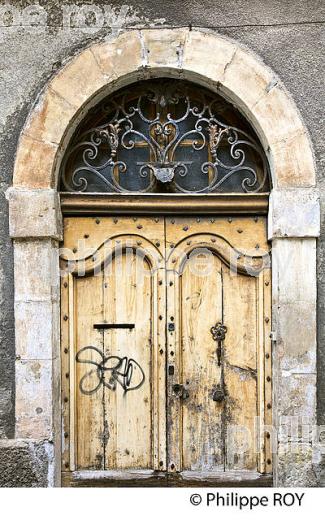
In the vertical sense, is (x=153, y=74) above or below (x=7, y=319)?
above

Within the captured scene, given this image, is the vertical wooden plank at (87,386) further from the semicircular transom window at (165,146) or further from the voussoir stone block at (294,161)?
the voussoir stone block at (294,161)

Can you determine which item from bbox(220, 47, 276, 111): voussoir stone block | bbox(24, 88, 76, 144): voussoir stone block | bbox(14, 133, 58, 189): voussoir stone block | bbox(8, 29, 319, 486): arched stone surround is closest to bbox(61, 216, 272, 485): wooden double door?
bbox(8, 29, 319, 486): arched stone surround

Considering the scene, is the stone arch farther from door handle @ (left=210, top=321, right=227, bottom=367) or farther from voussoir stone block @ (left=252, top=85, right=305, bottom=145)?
door handle @ (left=210, top=321, right=227, bottom=367)

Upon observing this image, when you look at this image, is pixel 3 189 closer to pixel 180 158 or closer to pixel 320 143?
pixel 180 158

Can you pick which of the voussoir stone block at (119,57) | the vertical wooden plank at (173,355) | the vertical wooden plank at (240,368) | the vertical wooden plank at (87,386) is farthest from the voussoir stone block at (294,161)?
the vertical wooden plank at (87,386)

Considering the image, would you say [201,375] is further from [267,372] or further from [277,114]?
[277,114]

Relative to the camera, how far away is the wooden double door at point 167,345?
15.9 feet

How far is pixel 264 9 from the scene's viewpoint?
4668mm

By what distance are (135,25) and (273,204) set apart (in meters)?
1.64

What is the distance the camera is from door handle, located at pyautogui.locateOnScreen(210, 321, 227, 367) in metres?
4.86

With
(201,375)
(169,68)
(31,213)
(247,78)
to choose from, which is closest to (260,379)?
(201,375)

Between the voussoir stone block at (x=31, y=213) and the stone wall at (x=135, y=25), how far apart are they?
98 mm

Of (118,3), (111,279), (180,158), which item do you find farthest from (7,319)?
(118,3)

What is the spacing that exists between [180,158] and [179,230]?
0.55 meters
